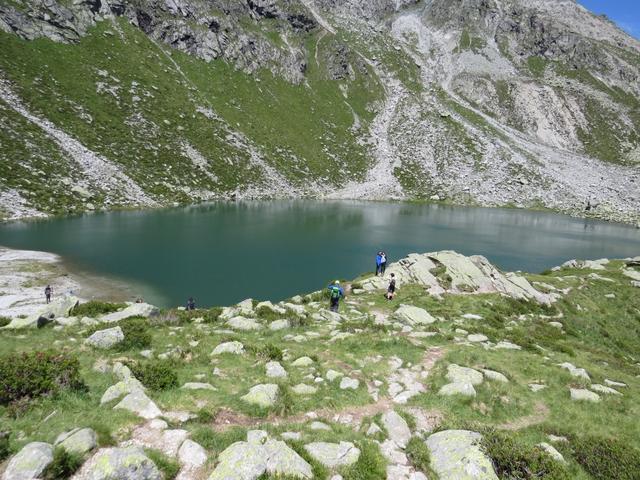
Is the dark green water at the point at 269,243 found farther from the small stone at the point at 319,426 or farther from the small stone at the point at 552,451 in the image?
the small stone at the point at 552,451

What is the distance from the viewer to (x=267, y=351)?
16.1m

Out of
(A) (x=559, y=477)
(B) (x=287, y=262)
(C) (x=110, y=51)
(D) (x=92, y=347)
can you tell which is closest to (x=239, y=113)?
(C) (x=110, y=51)

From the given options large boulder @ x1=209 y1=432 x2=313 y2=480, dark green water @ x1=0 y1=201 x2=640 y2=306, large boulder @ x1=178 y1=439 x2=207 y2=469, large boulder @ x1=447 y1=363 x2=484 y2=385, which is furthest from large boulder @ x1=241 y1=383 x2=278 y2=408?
dark green water @ x1=0 y1=201 x2=640 y2=306

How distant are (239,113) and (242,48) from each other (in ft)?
150

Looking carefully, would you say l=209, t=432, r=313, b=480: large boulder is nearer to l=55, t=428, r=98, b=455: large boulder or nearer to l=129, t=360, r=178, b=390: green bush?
l=55, t=428, r=98, b=455: large boulder

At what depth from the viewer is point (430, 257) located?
1436 inches

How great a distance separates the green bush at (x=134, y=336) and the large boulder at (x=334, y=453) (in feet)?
31.0

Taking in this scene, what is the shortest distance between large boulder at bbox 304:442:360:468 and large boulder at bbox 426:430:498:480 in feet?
6.83

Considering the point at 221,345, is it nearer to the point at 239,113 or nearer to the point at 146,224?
the point at 146,224

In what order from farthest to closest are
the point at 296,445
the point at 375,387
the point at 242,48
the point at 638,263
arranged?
1. the point at 242,48
2. the point at 638,263
3. the point at 375,387
4. the point at 296,445

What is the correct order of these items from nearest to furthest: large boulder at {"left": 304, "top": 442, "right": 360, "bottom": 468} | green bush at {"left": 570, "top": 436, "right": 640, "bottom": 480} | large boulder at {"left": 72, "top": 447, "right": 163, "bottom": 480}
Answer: large boulder at {"left": 72, "top": 447, "right": 163, "bottom": 480}
large boulder at {"left": 304, "top": 442, "right": 360, "bottom": 468}
green bush at {"left": 570, "top": 436, "right": 640, "bottom": 480}

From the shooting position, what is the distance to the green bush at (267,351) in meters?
15.9

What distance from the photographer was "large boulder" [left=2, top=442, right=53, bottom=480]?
26.2 feet

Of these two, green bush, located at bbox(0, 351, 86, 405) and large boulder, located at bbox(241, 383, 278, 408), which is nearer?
green bush, located at bbox(0, 351, 86, 405)
